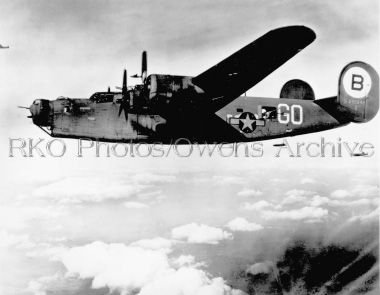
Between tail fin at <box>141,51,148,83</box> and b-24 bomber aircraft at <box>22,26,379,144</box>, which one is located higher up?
tail fin at <box>141,51,148,83</box>

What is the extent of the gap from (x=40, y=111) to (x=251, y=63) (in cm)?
436

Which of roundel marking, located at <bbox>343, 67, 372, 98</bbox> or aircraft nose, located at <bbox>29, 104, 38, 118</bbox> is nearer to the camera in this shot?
aircraft nose, located at <bbox>29, 104, 38, 118</bbox>

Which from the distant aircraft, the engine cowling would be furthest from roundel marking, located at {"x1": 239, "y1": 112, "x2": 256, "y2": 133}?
the distant aircraft

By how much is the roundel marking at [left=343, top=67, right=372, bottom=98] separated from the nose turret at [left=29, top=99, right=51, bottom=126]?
7.02m

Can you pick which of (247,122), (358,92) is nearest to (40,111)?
(247,122)

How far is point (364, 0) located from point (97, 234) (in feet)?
28.7

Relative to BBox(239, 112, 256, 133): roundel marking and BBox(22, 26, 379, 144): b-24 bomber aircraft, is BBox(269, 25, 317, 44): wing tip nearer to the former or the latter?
BBox(22, 26, 379, 144): b-24 bomber aircraft

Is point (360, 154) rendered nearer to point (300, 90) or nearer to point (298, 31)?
point (300, 90)

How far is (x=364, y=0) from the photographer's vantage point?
36.6 feet

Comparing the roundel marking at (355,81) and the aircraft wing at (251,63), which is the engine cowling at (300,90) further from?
the aircraft wing at (251,63)

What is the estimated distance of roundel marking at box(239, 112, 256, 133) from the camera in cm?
1018

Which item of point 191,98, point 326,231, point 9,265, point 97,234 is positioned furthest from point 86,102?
point 326,231

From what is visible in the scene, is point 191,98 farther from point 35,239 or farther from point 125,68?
point 35,239

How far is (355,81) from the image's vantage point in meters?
10.9
